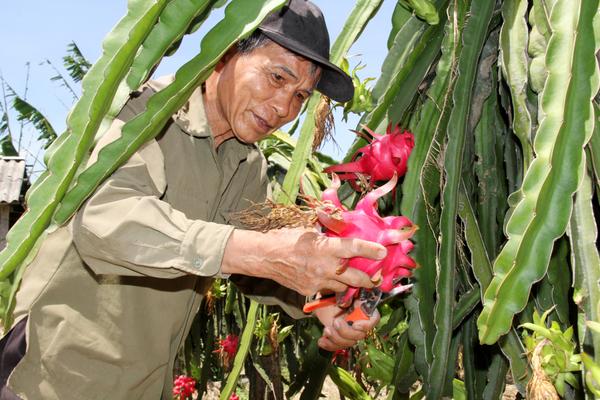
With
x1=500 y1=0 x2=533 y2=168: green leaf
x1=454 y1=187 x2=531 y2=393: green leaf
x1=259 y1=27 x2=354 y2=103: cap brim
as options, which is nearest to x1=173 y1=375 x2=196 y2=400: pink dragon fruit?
x1=259 y1=27 x2=354 y2=103: cap brim

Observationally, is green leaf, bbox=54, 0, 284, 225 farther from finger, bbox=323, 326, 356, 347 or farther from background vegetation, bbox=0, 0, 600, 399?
finger, bbox=323, 326, 356, 347

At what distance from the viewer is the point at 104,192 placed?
1209 millimetres

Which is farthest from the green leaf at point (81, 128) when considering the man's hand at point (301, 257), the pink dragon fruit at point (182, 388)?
the pink dragon fruit at point (182, 388)

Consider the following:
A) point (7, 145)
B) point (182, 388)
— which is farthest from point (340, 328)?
point (7, 145)

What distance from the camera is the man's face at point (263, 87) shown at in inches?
64.1

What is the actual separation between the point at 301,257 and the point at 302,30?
2.27ft

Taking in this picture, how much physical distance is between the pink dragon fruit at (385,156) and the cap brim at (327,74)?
0.79ft

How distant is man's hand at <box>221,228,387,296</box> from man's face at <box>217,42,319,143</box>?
1.80 feet

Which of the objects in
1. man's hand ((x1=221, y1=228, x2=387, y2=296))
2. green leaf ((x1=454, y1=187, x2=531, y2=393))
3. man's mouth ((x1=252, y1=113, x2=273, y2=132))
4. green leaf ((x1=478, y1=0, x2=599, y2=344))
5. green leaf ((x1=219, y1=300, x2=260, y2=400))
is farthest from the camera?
green leaf ((x1=219, y1=300, x2=260, y2=400))

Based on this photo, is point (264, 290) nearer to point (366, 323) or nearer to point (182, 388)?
point (366, 323)

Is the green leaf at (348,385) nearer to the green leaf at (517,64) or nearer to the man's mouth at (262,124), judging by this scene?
the man's mouth at (262,124)

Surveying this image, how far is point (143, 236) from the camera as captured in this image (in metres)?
1.16

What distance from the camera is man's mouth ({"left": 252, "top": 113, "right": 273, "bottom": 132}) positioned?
1.68 m

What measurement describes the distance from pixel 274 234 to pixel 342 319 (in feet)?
1.63
